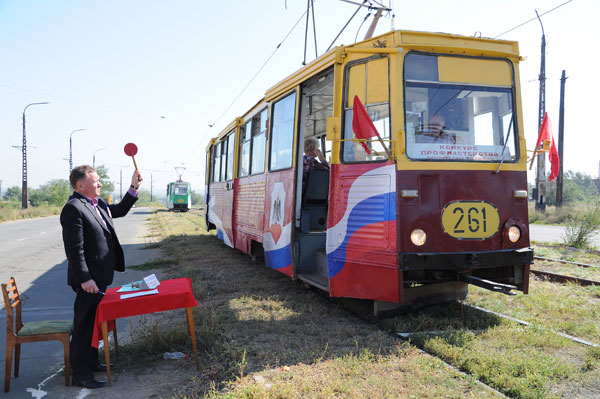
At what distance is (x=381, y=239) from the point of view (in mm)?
5102

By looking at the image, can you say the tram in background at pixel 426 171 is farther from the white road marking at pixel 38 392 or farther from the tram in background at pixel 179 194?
the tram in background at pixel 179 194

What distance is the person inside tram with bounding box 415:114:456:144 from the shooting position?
5250mm

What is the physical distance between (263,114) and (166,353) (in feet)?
16.7

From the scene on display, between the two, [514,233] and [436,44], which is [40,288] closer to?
[436,44]

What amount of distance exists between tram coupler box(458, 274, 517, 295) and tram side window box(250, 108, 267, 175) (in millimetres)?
4078

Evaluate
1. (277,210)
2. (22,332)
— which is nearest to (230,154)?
(277,210)

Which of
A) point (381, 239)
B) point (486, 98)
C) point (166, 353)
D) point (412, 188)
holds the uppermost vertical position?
point (486, 98)

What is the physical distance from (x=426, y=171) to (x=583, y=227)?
365 inches

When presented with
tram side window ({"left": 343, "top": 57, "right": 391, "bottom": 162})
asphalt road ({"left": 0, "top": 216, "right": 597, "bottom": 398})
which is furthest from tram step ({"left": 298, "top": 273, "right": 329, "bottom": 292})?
asphalt road ({"left": 0, "top": 216, "right": 597, "bottom": 398})

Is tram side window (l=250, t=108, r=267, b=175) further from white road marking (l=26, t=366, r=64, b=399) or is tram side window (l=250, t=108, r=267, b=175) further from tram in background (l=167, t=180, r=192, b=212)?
tram in background (l=167, t=180, r=192, b=212)

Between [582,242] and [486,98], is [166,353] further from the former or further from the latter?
[582,242]

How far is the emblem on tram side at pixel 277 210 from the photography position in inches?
277

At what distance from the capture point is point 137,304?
13.2ft

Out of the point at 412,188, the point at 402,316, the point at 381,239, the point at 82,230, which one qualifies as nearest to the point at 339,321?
the point at 402,316
